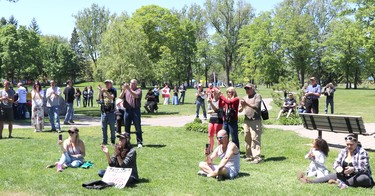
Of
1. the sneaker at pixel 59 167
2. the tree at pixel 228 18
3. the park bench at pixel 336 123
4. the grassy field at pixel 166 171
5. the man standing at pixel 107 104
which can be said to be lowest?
the grassy field at pixel 166 171

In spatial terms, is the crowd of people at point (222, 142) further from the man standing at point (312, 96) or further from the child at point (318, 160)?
the man standing at point (312, 96)

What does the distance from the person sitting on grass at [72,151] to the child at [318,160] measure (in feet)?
14.4

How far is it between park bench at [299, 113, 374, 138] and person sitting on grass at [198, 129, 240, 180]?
381 centimetres

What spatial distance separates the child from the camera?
7363mm

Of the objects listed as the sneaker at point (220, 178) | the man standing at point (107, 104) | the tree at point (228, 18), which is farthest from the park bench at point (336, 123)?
the tree at point (228, 18)

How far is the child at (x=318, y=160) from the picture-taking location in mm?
7363

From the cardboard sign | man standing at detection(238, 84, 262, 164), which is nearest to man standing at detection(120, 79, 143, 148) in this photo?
man standing at detection(238, 84, 262, 164)

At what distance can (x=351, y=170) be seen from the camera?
670cm

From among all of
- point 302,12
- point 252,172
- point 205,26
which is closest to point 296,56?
point 302,12

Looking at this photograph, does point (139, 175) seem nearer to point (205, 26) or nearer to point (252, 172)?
point (252, 172)

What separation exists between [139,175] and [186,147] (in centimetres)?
365

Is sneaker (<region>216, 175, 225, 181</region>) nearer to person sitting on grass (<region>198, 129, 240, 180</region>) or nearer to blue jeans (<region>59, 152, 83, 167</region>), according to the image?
person sitting on grass (<region>198, 129, 240, 180</region>)

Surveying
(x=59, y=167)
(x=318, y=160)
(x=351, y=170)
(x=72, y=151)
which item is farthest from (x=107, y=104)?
(x=351, y=170)

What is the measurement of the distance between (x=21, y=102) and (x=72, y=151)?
10.8m
